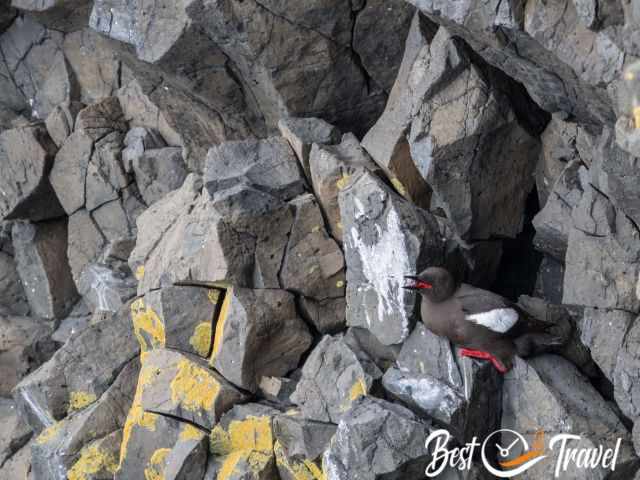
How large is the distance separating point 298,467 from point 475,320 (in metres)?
2.18

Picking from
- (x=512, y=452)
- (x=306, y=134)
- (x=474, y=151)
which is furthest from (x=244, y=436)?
(x=474, y=151)

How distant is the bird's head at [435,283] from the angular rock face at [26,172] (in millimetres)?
7873

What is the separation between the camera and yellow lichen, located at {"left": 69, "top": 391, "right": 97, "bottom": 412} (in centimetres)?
1062

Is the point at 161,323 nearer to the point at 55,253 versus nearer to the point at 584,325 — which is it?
the point at 584,325

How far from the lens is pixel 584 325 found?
25.5 feet

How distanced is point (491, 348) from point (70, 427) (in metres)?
5.08

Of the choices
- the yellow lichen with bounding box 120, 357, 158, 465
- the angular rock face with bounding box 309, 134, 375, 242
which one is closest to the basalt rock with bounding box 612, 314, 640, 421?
the angular rock face with bounding box 309, 134, 375, 242

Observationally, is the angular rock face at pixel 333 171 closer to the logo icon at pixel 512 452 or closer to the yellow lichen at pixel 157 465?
the logo icon at pixel 512 452

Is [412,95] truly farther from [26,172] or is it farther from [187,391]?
[26,172]

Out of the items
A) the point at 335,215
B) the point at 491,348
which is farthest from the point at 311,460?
the point at 335,215

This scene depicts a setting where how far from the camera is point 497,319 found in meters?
7.81

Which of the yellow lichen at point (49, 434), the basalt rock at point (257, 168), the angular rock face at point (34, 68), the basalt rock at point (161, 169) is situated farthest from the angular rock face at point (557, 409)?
the angular rock face at point (34, 68)

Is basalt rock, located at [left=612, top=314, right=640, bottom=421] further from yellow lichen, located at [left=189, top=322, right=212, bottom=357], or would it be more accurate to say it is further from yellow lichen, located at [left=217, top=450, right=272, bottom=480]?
yellow lichen, located at [left=189, top=322, right=212, bottom=357]

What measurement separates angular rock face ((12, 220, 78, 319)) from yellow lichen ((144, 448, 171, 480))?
567 centimetres
